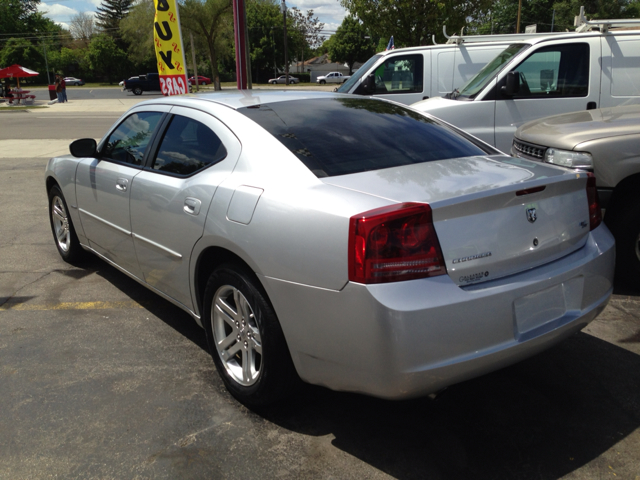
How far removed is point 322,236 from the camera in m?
2.44

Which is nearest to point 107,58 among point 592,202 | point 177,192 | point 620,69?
point 620,69

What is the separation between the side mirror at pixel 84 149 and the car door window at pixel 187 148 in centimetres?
108

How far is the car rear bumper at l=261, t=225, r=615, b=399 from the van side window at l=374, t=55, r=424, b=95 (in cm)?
662

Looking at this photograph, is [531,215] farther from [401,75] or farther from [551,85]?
[401,75]

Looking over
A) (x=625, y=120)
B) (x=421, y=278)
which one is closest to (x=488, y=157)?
(x=421, y=278)

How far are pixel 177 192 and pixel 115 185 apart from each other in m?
0.95

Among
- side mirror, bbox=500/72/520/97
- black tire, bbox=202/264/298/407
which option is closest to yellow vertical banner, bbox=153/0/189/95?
side mirror, bbox=500/72/520/97

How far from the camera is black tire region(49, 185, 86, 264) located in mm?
5266

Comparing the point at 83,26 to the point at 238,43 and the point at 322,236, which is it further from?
the point at 322,236

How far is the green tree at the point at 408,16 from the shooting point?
24281mm

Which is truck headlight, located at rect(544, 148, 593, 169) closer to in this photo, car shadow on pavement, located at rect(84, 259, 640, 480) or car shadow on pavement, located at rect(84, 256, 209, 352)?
car shadow on pavement, located at rect(84, 259, 640, 480)

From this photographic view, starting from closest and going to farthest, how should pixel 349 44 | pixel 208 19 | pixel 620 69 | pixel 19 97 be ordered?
1. pixel 620 69
2. pixel 19 97
3. pixel 208 19
4. pixel 349 44

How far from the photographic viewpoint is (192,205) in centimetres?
320

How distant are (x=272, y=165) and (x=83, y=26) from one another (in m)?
114
